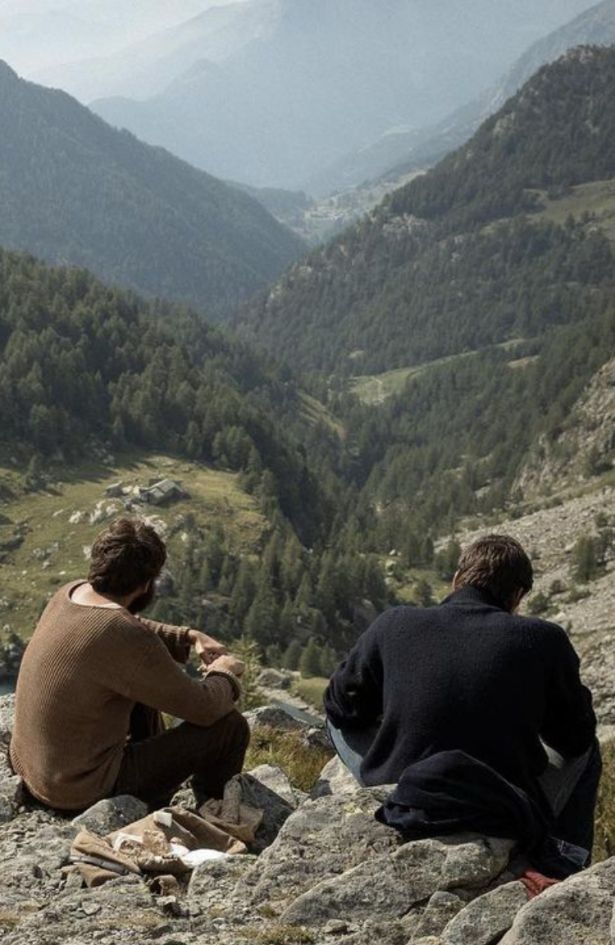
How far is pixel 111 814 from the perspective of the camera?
30.8ft

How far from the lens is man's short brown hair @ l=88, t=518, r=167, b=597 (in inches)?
362

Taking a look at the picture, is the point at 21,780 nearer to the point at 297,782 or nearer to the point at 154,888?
the point at 154,888

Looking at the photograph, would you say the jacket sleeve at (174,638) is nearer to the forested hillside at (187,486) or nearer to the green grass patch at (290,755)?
the green grass patch at (290,755)

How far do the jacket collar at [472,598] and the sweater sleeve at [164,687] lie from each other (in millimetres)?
2764

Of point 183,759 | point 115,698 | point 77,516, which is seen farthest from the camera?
point 77,516

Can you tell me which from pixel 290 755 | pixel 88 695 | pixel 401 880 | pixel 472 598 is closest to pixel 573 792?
pixel 472 598

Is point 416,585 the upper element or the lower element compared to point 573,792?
lower

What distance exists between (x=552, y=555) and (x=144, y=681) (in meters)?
119

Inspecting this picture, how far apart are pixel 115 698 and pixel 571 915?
5.10m

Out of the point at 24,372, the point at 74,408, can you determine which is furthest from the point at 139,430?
the point at 24,372

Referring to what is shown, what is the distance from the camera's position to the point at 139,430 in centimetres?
18600

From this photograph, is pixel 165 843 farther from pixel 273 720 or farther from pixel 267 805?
pixel 273 720

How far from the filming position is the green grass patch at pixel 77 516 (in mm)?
132625

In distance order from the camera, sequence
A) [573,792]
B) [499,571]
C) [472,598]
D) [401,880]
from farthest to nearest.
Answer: [573,792] < [499,571] < [472,598] < [401,880]
